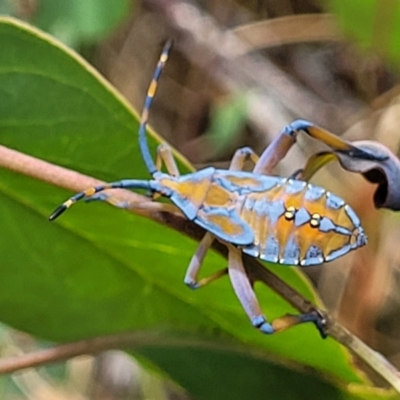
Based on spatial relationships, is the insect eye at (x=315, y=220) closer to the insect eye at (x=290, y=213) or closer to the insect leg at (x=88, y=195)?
the insect eye at (x=290, y=213)

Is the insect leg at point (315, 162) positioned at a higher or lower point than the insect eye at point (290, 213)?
higher

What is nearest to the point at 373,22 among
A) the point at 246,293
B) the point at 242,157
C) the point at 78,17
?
the point at 242,157

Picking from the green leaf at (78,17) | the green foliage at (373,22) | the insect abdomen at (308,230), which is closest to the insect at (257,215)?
the insect abdomen at (308,230)

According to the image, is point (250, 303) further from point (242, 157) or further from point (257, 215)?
point (242, 157)

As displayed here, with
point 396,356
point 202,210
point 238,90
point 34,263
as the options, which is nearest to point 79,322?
point 34,263

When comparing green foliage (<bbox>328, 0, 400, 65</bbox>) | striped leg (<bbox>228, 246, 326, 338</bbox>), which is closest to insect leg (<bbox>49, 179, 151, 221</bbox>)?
striped leg (<bbox>228, 246, 326, 338</bbox>)

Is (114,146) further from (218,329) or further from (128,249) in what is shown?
(218,329)
